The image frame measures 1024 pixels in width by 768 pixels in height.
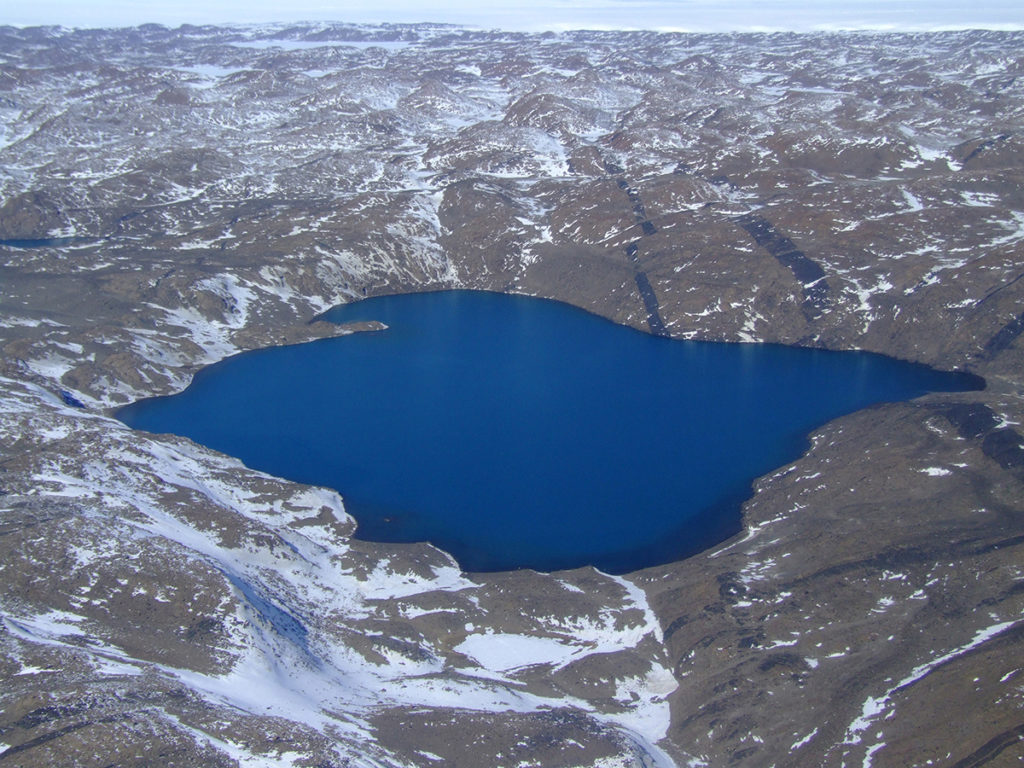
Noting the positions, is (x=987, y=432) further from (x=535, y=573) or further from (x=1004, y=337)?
(x=535, y=573)

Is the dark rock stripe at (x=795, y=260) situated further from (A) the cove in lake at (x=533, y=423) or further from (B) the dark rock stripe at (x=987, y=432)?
(B) the dark rock stripe at (x=987, y=432)

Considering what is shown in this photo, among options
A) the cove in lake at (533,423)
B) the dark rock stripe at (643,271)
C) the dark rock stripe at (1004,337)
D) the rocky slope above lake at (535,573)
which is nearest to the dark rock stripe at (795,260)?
the rocky slope above lake at (535,573)

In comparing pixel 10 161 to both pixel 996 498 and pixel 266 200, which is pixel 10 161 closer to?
pixel 266 200

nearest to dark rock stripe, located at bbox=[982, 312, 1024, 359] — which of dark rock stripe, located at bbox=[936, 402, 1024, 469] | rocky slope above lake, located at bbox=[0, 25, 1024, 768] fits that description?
rocky slope above lake, located at bbox=[0, 25, 1024, 768]

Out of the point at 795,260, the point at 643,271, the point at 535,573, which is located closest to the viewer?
the point at 535,573

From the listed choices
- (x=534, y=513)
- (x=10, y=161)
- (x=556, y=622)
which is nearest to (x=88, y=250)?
(x=10, y=161)

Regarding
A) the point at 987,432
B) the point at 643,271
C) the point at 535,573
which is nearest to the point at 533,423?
the point at 535,573
